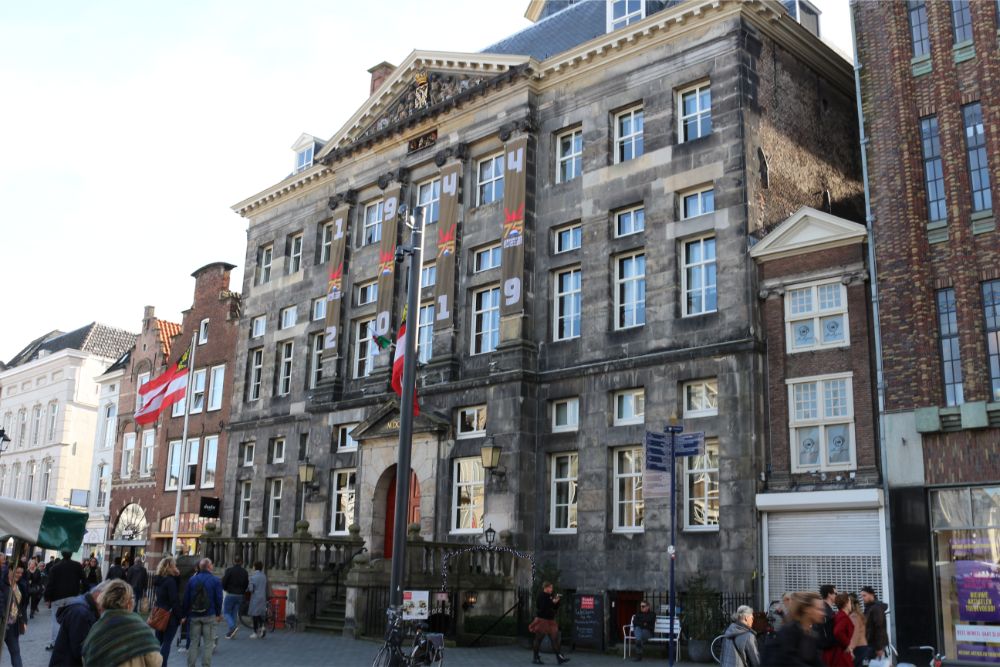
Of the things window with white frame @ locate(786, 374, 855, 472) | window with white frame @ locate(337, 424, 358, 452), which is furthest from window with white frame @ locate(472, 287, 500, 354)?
window with white frame @ locate(786, 374, 855, 472)

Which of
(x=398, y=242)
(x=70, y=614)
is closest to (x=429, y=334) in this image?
(x=398, y=242)

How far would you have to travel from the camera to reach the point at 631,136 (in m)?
29.2

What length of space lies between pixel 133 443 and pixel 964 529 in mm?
40331

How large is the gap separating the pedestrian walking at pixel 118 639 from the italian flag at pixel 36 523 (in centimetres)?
437

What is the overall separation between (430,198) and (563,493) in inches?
464

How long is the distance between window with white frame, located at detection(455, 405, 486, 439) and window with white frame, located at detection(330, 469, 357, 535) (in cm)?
550

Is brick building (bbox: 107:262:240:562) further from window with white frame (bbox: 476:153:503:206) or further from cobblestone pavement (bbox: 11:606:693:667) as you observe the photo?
cobblestone pavement (bbox: 11:606:693:667)

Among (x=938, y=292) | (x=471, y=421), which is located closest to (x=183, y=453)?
(x=471, y=421)

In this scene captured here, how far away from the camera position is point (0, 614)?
14.4 m

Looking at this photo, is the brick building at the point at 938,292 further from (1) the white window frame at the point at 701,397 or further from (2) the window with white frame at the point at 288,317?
(2) the window with white frame at the point at 288,317

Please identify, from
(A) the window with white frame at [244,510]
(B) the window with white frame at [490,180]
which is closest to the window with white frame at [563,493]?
(B) the window with white frame at [490,180]

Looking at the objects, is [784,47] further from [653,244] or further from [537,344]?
[537,344]

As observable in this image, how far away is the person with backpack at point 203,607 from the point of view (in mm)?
17000

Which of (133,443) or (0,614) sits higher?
(133,443)
